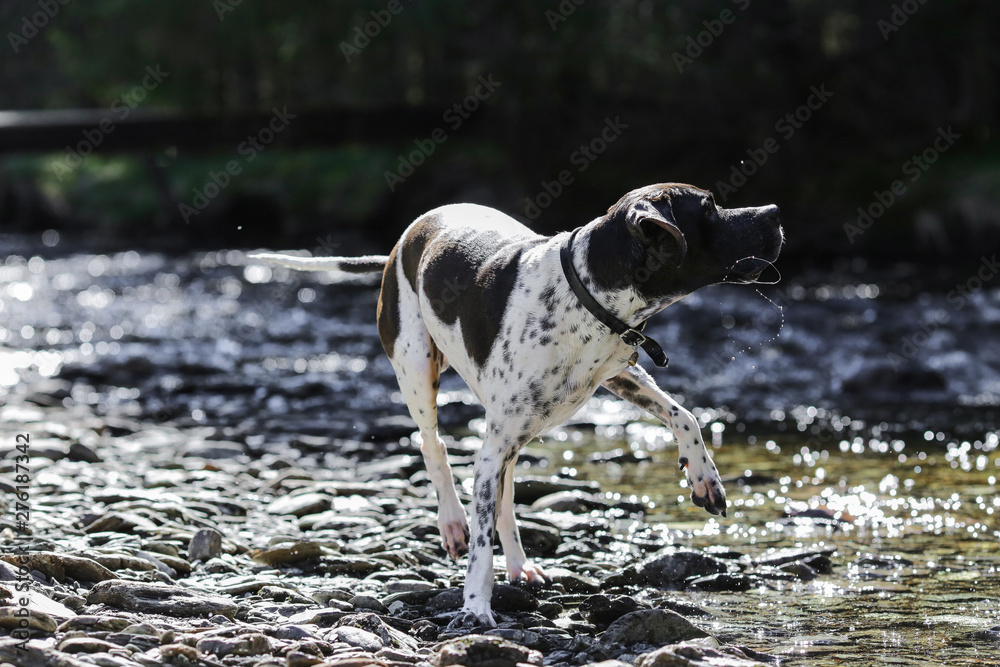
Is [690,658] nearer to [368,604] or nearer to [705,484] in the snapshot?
[705,484]

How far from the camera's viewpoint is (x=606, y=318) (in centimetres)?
399

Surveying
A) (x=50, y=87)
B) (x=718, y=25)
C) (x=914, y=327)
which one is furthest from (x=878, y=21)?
(x=50, y=87)

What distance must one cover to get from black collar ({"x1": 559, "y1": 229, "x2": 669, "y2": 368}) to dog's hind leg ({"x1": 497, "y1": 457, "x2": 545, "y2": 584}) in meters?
0.90

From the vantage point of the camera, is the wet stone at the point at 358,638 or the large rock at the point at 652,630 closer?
the wet stone at the point at 358,638

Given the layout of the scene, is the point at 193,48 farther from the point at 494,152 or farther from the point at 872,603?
the point at 872,603

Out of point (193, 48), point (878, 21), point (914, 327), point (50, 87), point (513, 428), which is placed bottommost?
point (513, 428)

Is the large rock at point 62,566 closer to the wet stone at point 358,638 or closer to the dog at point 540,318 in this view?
the wet stone at point 358,638

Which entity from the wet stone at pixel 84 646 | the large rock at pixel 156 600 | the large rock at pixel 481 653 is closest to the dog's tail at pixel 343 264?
the large rock at pixel 156 600

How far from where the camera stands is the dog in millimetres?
3941

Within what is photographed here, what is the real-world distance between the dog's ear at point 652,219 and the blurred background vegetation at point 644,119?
14.4 metres

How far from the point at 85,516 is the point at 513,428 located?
243 cm

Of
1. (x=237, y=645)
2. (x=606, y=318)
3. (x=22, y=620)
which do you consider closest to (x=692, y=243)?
(x=606, y=318)

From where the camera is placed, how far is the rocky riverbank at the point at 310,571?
3592 mm

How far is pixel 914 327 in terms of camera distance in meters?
12.1
